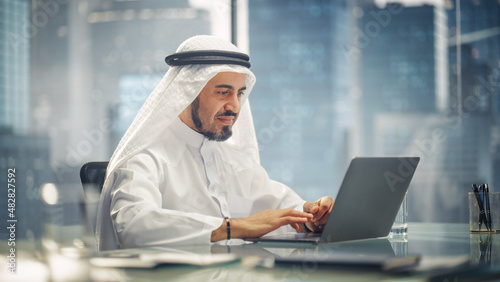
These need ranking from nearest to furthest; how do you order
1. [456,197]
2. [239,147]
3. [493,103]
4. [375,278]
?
[375,278], [239,147], [493,103], [456,197]

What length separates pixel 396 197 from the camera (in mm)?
1647

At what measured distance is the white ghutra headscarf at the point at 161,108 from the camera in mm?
1928

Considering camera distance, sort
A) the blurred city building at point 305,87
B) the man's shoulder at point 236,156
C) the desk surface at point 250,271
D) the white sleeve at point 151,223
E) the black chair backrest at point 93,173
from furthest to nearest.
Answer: the blurred city building at point 305,87, the man's shoulder at point 236,156, the black chair backrest at point 93,173, the white sleeve at point 151,223, the desk surface at point 250,271

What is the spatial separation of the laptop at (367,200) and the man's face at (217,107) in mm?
752

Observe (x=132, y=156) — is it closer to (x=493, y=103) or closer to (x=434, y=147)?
(x=493, y=103)

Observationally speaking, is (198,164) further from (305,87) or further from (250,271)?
(305,87)

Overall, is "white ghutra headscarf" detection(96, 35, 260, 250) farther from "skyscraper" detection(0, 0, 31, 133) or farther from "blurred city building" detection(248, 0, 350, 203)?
"blurred city building" detection(248, 0, 350, 203)

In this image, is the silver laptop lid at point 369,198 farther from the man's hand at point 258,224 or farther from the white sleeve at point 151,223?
the white sleeve at point 151,223

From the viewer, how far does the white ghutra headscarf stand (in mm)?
1928

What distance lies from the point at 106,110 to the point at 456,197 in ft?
12.4

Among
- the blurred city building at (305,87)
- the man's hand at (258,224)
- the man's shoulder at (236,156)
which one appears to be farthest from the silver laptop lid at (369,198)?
the blurred city building at (305,87)

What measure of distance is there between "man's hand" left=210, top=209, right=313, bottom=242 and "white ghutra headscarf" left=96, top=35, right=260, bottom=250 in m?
0.46

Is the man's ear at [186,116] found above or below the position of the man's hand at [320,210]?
above

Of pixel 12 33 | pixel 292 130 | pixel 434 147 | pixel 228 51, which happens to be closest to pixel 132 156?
pixel 228 51
